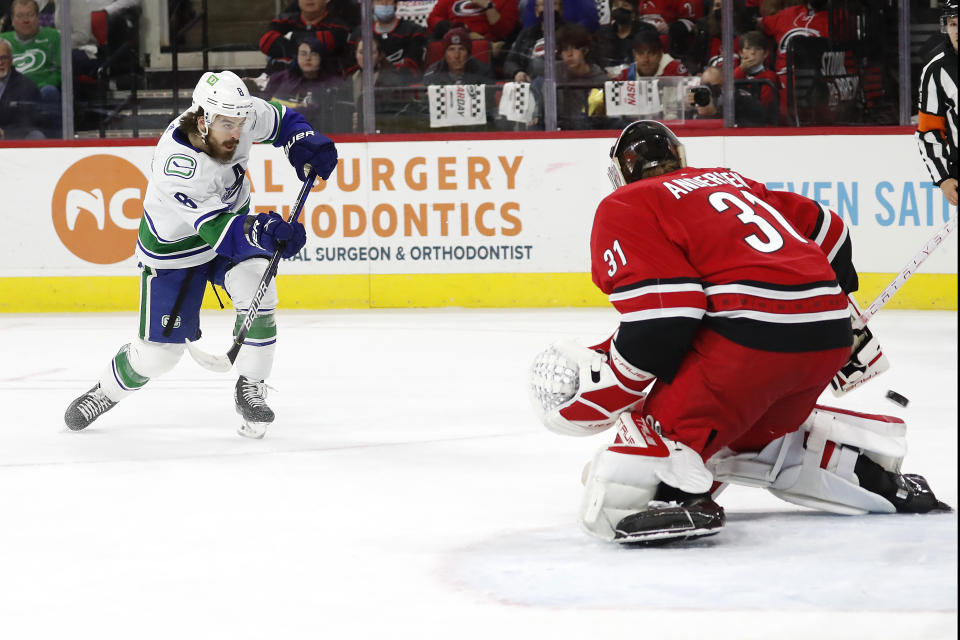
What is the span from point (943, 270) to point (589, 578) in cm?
487

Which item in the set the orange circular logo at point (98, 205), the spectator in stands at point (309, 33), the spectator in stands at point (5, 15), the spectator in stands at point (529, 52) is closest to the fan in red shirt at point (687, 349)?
the spectator in stands at point (529, 52)

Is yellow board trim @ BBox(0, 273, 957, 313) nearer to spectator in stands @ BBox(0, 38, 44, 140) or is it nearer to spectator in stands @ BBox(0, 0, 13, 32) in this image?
spectator in stands @ BBox(0, 38, 44, 140)

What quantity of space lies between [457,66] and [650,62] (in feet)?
3.32

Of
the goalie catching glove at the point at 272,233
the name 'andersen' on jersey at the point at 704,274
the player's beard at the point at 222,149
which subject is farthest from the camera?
the player's beard at the point at 222,149

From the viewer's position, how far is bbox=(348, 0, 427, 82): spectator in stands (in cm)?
702

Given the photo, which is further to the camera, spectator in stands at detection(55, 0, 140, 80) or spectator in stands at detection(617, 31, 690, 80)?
spectator in stands at detection(55, 0, 140, 80)

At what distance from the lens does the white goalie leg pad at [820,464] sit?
2479mm

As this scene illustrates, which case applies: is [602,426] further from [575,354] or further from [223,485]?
[223,485]

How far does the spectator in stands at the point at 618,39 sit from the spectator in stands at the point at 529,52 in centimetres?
22

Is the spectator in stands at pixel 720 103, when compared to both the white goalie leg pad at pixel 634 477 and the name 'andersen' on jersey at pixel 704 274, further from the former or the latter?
the white goalie leg pad at pixel 634 477

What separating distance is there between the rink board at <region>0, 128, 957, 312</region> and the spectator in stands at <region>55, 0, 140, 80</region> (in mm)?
479

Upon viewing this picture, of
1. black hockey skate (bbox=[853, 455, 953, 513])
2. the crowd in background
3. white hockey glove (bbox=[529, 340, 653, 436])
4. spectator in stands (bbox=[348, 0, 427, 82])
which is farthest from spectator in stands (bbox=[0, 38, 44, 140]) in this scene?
black hockey skate (bbox=[853, 455, 953, 513])

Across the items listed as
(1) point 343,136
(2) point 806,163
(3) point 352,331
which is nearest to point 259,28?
(1) point 343,136

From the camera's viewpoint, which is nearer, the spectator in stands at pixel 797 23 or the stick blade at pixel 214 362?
the stick blade at pixel 214 362
